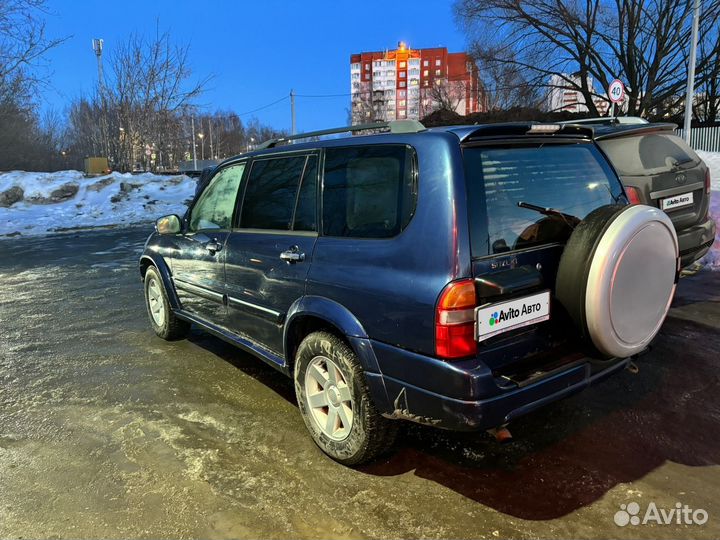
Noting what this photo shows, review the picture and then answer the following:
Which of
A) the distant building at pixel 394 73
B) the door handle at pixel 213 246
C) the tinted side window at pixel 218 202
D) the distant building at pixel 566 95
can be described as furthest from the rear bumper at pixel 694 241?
the distant building at pixel 394 73

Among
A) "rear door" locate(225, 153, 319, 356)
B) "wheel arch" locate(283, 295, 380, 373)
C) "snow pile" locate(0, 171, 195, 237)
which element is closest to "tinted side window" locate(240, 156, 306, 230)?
"rear door" locate(225, 153, 319, 356)

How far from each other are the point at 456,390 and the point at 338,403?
86 centimetres

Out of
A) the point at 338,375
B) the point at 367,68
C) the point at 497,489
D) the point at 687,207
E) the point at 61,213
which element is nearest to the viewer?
the point at 497,489

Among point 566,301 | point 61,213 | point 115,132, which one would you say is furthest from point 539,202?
point 115,132

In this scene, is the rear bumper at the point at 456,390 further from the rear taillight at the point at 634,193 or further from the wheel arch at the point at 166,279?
the rear taillight at the point at 634,193

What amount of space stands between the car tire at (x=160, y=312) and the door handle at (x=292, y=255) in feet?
7.68

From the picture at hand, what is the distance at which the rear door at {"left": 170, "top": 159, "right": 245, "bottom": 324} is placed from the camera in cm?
406

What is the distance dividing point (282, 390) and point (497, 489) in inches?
74.6

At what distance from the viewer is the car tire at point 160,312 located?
16.9 ft

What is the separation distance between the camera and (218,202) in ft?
14.0

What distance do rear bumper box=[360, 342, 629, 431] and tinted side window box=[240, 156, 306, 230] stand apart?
1.26 meters

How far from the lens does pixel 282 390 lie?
4059 mm

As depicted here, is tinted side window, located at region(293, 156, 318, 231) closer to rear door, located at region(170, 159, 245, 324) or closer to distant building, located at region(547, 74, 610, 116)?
rear door, located at region(170, 159, 245, 324)

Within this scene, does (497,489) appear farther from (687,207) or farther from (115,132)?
(115,132)
